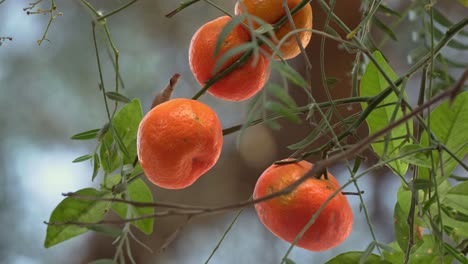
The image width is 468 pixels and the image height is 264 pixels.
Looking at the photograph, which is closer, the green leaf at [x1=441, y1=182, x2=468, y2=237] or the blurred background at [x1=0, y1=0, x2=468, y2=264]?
the green leaf at [x1=441, y1=182, x2=468, y2=237]

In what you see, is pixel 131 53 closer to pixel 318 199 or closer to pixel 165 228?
pixel 165 228

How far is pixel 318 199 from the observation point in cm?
32

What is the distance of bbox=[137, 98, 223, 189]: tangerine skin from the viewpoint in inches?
12.5

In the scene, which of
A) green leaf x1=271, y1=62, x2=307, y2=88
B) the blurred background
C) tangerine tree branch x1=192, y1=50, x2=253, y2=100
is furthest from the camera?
the blurred background

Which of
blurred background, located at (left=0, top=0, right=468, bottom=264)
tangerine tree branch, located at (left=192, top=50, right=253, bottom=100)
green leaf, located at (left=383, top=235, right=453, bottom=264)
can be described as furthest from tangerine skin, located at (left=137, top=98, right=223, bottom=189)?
blurred background, located at (left=0, top=0, right=468, bottom=264)

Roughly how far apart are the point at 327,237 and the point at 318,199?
0.02m

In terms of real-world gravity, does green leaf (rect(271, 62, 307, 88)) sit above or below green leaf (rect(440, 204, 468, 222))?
above

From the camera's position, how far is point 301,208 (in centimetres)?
32

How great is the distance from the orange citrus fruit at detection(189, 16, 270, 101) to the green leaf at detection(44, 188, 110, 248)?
0.09 m

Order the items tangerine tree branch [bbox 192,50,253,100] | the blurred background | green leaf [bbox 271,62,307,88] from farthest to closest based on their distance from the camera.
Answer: the blurred background
tangerine tree branch [bbox 192,50,253,100]
green leaf [bbox 271,62,307,88]

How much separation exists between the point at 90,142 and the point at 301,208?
74 centimetres

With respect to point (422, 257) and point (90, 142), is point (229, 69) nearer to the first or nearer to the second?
point (422, 257)

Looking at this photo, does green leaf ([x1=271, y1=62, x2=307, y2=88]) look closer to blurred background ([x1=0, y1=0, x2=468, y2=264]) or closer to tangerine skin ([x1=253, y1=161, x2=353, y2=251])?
tangerine skin ([x1=253, y1=161, x2=353, y2=251])

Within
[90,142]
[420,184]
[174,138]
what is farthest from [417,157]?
[90,142]
